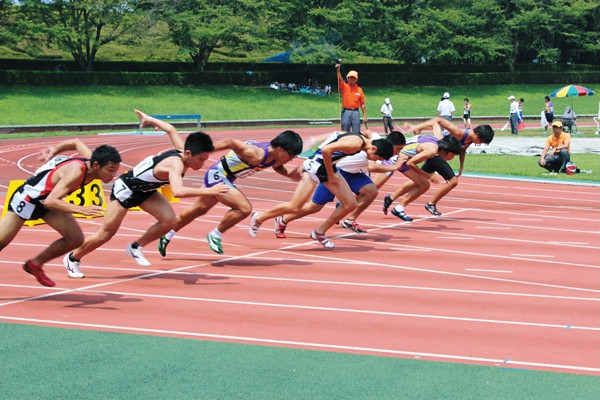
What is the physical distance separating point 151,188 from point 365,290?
2.57m

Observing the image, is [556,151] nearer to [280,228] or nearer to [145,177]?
[280,228]

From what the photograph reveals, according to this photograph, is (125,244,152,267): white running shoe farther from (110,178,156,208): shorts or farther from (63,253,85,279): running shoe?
(110,178,156,208): shorts

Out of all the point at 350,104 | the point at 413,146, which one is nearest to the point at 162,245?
the point at 413,146

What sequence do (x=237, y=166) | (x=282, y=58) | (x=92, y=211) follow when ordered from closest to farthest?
(x=92, y=211)
(x=237, y=166)
(x=282, y=58)

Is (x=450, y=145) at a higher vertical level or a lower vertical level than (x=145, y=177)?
lower

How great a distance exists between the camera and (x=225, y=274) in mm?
10406

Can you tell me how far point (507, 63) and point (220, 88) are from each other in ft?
76.5

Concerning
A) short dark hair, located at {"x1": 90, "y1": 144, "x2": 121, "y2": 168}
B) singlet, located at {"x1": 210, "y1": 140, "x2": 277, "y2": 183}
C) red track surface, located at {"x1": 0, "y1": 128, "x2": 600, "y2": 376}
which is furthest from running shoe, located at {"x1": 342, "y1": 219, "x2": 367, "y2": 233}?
short dark hair, located at {"x1": 90, "y1": 144, "x2": 121, "y2": 168}

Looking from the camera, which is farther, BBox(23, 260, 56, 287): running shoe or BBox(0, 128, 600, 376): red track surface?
BBox(23, 260, 56, 287): running shoe

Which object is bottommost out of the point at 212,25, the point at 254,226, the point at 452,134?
the point at 254,226

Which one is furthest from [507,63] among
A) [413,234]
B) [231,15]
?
[413,234]

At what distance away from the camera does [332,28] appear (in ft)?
191

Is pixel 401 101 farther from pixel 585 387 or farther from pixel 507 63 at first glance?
pixel 585 387

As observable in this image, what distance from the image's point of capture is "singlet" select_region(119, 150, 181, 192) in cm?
972
